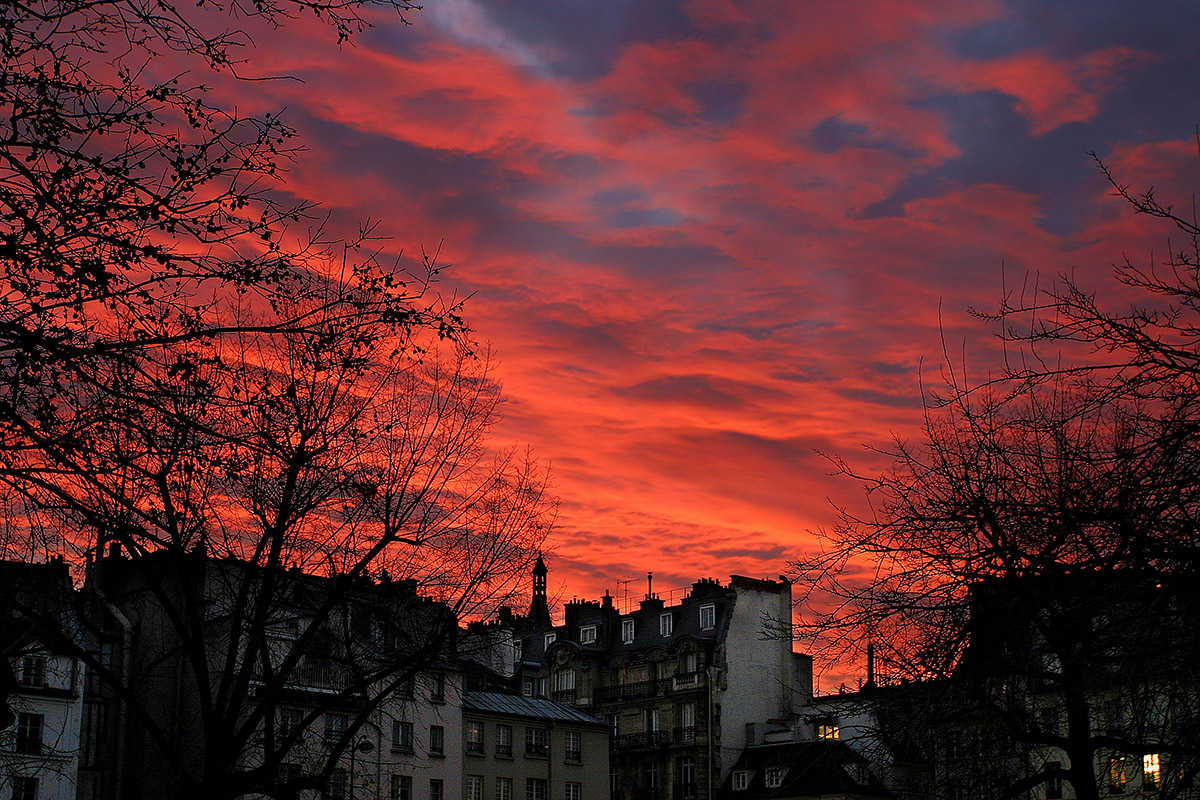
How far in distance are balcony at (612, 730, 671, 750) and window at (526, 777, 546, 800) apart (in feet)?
49.3

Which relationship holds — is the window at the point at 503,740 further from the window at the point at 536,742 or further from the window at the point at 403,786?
the window at the point at 403,786

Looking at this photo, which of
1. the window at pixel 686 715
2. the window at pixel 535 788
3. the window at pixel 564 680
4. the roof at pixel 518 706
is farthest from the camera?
the window at pixel 564 680

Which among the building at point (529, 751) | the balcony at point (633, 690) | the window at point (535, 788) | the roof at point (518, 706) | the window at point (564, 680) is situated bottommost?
the window at point (535, 788)

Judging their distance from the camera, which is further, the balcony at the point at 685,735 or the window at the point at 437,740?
the balcony at the point at 685,735

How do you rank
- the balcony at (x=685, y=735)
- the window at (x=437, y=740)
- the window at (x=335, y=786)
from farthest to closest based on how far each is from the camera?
the balcony at (x=685, y=735), the window at (x=437, y=740), the window at (x=335, y=786)

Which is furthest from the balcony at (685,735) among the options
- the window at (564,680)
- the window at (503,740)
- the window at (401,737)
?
the window at (401,737)

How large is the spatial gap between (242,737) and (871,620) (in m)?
10.8

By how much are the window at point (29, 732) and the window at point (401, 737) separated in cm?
1673

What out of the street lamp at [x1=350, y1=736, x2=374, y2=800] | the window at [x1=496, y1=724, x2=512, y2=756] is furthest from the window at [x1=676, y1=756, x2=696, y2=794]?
the street lamp at [x1=350, y1=736, x2=374, y2=800]

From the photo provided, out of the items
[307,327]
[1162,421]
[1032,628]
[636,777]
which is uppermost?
[307,327]

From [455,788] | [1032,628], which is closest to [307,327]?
[1032,628]

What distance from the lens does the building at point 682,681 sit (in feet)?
274

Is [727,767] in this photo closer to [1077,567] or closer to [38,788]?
[38,788]

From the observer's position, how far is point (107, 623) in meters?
57.3
